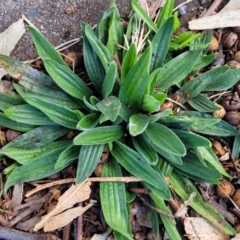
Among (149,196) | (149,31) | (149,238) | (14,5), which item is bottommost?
(149,238)

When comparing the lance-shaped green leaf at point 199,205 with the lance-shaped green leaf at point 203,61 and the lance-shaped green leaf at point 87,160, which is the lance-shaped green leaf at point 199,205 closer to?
the lance-shaped green leaf at point 87,160

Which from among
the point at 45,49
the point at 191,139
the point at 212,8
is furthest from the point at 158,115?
the point at 212,8

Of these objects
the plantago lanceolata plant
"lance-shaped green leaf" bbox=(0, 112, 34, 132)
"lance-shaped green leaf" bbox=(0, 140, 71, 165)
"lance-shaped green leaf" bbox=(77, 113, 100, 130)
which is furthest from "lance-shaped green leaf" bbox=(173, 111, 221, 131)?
"lance-shaped green leaf" bbox=(0, 112, 34, 132)

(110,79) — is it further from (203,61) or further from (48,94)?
(203,61)

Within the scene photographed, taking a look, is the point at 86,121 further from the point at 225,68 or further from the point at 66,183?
the point at 225,68

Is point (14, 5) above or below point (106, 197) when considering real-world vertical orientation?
above

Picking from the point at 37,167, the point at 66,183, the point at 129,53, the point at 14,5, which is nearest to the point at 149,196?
the point at 66,183

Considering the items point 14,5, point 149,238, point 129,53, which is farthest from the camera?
point 14,5
